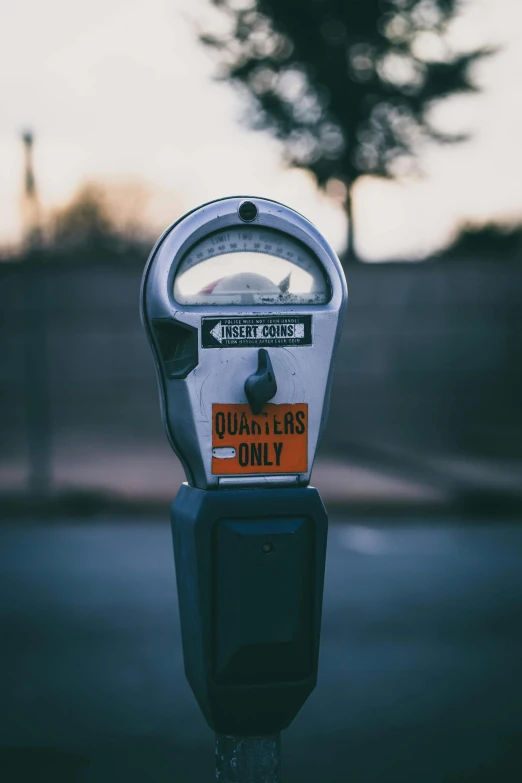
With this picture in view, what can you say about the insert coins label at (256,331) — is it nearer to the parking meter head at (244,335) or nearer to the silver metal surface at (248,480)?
the parking meter head at (244,335)

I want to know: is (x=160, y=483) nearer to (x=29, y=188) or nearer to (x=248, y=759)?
(x=29, y=188)

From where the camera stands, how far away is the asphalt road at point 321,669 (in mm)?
3229

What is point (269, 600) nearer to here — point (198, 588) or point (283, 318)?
point (198, 588)

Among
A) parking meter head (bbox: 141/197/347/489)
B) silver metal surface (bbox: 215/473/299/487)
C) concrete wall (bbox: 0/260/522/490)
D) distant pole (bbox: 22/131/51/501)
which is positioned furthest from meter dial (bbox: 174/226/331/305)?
concrete wall (bbox: 0/260/522/490)

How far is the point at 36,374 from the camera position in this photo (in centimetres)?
991

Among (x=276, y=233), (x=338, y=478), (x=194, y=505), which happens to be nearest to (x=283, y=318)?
(x=276, y=233)

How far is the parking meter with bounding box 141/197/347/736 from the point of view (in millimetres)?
2066

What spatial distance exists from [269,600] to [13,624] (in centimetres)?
290

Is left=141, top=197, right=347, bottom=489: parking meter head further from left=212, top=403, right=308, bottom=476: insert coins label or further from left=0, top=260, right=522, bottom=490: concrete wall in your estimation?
left=0, top=260, right=522, bottom=490: concrete wall

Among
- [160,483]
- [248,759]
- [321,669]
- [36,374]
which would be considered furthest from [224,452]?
[36,374]

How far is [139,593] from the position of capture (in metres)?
5.23

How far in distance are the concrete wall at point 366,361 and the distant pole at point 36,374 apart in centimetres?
14

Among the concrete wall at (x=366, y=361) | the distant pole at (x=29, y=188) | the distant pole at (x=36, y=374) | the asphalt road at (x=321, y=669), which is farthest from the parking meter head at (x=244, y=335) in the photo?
the concrete wall at (x=366, y=361)

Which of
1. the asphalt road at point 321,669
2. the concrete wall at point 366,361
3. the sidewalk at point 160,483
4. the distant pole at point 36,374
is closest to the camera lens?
the asphalt road at point 321,669
